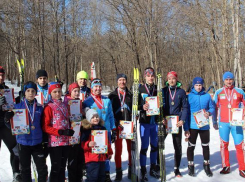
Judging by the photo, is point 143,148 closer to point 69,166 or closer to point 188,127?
point 188,127

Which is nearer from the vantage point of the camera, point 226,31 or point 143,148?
point 143,148

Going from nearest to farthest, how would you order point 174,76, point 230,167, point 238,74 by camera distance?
1. point 174,76
2. point 230,167
3. point 238,74

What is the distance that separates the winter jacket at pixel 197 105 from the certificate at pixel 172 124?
0.39 m

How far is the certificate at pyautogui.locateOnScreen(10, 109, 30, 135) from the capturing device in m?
3.29

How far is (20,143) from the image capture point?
11.1 feet

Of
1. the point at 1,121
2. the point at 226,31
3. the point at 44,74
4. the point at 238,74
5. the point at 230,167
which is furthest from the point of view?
the point at 238,74

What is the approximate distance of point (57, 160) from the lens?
3490 millimetres

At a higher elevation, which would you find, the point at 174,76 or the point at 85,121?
the point at 174,76

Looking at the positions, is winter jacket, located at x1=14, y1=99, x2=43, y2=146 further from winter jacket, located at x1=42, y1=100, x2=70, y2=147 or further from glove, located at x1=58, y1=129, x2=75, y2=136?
glove, located at x1=58, y1=129, x2=75, y2=136

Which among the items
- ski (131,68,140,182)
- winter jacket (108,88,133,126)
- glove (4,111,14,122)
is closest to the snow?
ski (131,68,140,182)

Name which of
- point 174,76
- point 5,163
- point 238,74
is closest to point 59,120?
point 174,76

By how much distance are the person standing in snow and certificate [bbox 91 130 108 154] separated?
9.12ft

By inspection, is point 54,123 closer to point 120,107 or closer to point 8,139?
point 8,139

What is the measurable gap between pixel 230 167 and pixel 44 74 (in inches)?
182
